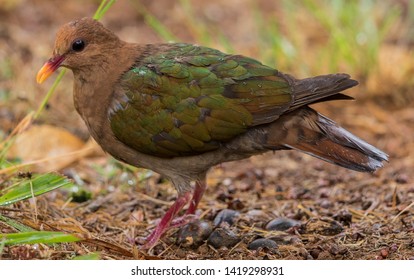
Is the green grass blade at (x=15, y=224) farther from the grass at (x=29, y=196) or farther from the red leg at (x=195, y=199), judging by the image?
the red leg at (x=195, y=199)

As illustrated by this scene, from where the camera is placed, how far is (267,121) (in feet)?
14.5

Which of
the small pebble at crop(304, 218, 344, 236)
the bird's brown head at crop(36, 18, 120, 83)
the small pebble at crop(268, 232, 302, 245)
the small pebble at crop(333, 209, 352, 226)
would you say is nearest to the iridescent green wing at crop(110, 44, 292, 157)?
the bird's brown head at crop(36, 18, 120, 83)

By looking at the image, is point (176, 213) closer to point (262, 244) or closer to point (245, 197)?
point (262, 244)

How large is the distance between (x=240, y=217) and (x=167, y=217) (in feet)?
1.77

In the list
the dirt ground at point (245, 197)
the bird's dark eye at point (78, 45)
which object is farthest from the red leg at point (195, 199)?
the bird's dark eye at point (78, 45)

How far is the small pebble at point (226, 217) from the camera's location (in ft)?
16.1

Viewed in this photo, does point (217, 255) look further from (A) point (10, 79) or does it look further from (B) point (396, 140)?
(A) point (10, 79)

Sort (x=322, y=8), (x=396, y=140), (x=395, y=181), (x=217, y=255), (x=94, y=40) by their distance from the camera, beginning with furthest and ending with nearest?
(x=322, y=8)
(x=396, y=140)
(x=395, y=181)
(x=94, y=40)
(x=217, y=255)

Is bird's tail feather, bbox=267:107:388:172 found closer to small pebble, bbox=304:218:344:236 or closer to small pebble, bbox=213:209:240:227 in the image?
small pebble, bbox=304:218:344:236

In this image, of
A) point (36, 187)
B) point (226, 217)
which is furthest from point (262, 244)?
point (36, 187)

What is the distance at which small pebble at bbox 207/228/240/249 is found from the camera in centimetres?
448

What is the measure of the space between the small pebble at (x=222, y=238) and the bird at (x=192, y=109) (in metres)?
0.31

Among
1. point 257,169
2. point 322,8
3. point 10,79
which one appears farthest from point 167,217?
point 322,8

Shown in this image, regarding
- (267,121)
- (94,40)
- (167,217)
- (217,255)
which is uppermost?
(94,40)
